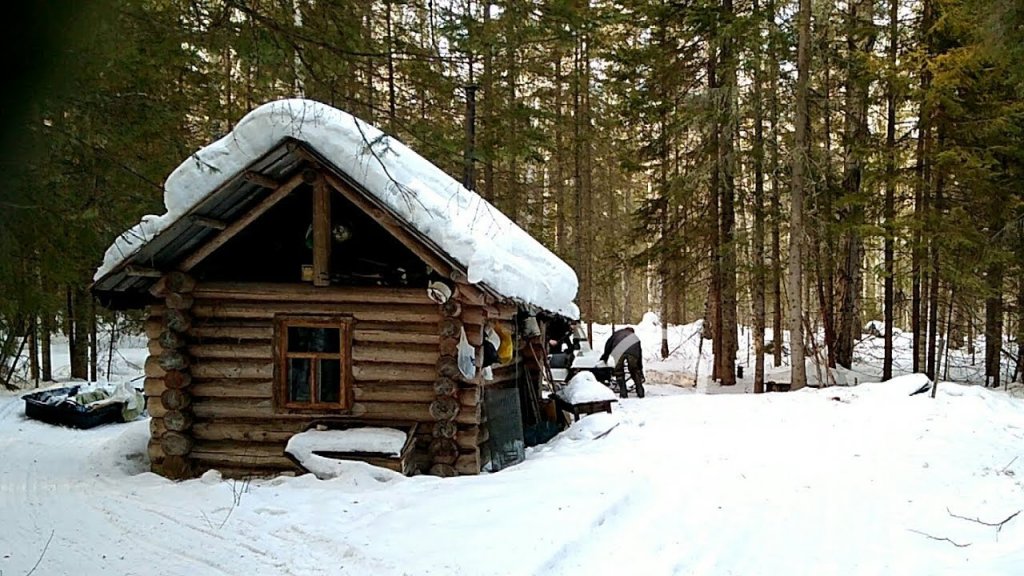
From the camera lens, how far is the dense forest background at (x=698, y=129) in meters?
5.30

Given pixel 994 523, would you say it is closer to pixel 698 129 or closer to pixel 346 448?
pixel 346 448

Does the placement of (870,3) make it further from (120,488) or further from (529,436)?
(120,488)

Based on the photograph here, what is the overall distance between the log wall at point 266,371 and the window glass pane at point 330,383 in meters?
0.23

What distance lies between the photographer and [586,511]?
6312 mm

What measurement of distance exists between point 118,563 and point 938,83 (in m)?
15.8

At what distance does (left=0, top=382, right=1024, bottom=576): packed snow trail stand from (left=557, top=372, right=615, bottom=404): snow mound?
1.47 meters

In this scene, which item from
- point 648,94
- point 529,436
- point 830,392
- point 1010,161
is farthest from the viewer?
point 648,94

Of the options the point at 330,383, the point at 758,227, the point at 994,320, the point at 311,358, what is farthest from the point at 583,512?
the point at 994,320

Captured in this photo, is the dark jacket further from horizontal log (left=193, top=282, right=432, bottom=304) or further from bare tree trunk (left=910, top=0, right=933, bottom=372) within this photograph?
horizontal log (left=193, top=282, right=432, bottom=304)

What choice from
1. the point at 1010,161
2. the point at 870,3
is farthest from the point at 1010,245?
the point at 870,3

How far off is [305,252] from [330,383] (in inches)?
76.4

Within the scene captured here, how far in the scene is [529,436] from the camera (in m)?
11.3

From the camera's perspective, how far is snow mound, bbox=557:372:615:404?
11766 mm

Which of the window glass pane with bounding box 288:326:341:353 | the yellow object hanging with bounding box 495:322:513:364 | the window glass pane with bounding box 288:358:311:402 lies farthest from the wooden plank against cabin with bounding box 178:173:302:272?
the yellow object hanging with bounding box 495:322:513:364
